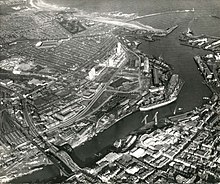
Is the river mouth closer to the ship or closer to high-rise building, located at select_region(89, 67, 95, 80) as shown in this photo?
the ship

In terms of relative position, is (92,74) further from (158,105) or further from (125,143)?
(125,143)

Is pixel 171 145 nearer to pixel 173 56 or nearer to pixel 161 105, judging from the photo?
pixel 161 105

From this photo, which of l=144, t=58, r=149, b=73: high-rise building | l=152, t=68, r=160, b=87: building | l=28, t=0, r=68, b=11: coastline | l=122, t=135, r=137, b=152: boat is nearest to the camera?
l=122, t=135, r=137, b=152: boat

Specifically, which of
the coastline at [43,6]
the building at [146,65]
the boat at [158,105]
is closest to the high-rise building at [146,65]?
the building at [146,65]

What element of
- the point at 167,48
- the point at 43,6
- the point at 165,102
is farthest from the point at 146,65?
the point at 43,6

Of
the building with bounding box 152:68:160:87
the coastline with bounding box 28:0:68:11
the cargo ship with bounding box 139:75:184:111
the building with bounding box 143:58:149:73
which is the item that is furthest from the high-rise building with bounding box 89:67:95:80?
the coastline with bounding box 28:0:68:11

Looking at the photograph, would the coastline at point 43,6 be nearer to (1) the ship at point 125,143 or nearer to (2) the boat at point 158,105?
(2) the boat at point 158,105

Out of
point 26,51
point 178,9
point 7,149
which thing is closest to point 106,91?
point 7,149

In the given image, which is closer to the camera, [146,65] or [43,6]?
[146,65]

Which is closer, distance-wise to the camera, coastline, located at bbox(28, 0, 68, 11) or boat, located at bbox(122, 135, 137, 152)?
boat, located at bbox(122, 135, 137, 152)
